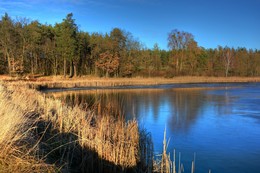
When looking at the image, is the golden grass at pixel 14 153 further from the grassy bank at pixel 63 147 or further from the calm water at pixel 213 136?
the calm water at pixel 213 136

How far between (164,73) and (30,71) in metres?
22.0

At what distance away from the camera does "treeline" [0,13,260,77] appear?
4353cm

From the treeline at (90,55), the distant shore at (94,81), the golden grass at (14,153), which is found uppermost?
the treeline at (90,55)

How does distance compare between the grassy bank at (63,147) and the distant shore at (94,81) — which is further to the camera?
the distant shore at (94,81)

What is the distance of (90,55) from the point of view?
51812mm

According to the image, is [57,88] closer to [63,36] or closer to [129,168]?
[63,36]


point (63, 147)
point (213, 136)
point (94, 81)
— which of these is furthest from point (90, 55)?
point (63, 147)

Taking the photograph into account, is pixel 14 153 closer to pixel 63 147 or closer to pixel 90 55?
pixel 63 147

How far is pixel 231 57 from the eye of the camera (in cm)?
6675

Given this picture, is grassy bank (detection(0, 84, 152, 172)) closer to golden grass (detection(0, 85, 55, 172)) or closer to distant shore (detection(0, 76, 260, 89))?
golden grass (detection(0, 85, 55, 172))

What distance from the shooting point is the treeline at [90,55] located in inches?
1714

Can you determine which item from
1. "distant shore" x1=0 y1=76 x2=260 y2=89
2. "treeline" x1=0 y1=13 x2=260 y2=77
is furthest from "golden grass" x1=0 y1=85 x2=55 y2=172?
"treeline" x1=0 y1=13 x2=260 y2=77

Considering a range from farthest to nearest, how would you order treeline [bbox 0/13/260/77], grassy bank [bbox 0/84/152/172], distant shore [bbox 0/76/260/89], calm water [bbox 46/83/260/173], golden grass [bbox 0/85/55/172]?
treeline [bbox 0/13/260/77], distant shore [bbox 0/76/260/89], calm water [bbox 46/83/260/173], grassy bank [bbox 0/84/152/172], golden grass [bbox 0/85/55/172]

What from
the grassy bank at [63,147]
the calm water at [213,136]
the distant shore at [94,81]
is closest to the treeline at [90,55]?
the distant shore at [94,81]
